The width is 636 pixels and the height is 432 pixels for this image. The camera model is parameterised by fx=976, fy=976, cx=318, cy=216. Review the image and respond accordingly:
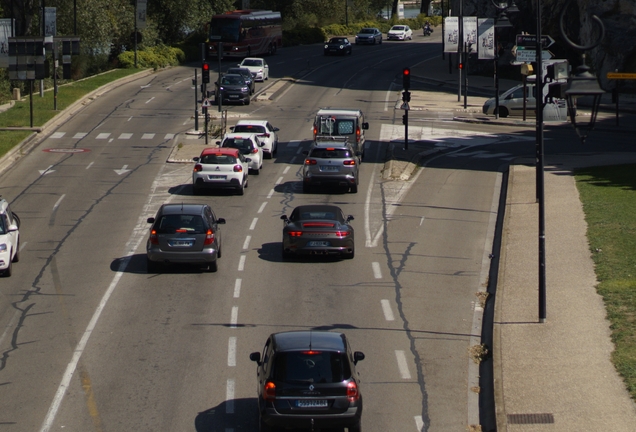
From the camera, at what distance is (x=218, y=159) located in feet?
112

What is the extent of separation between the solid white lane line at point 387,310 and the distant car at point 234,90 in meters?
36.2

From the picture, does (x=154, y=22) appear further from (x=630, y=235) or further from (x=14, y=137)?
(x=630, y=235)

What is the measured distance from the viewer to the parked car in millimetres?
13047

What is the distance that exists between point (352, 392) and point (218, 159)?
71.5ft

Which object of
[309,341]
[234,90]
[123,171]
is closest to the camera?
[309,341]

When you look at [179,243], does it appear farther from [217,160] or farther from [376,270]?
[217,160]

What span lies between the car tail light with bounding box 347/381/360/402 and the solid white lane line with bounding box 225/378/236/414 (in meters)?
2.53

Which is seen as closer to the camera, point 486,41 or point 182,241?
point 182,241

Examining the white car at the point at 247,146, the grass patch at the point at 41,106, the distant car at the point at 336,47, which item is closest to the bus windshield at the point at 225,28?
the grass patch at the point at 41,106

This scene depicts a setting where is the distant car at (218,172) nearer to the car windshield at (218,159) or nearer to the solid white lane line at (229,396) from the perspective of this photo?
the car windshield at (218,159)

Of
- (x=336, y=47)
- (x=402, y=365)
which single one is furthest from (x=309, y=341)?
(x=336, y=47)

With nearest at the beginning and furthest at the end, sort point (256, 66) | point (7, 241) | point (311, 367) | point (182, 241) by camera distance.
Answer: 1. point (311, 367)
2. point (7, 241)
3. point (182, 241)
4. point (256, 66)

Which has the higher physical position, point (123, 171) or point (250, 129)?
point (250, 129)

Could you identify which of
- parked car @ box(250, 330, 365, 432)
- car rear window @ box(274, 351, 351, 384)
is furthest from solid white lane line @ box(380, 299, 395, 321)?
car rear window @ box(274, 351, 351, 384)
